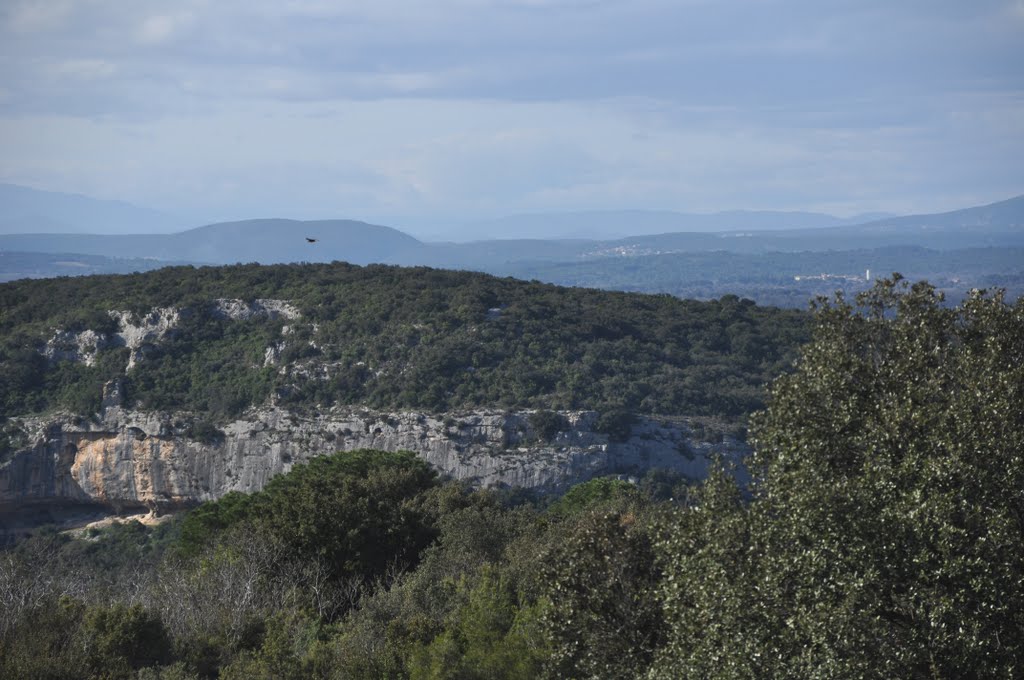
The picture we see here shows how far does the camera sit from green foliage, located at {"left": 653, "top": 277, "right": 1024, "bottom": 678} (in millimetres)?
7887

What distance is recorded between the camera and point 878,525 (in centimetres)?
823

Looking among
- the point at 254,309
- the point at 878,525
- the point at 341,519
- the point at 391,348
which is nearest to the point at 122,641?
the point at 341,519

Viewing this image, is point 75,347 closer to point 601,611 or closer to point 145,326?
point 145,326

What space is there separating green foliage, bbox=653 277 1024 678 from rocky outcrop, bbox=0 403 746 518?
94.5 ft

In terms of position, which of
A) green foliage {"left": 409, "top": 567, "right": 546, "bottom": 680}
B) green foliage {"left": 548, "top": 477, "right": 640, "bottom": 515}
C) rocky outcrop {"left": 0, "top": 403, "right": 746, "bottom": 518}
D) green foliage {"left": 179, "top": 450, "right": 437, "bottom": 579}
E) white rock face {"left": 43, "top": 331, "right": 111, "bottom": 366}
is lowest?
rocky outcrop {"left": 0, "top": 403, "right": 746, "bottom": 518}

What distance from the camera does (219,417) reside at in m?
45.0

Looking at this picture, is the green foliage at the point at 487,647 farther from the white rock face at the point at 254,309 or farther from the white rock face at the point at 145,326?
the white rock face at the point at 145,326

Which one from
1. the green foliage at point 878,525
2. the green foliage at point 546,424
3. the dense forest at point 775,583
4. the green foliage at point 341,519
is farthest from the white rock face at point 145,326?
the green foliage at point 878,525

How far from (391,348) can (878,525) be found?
130ft

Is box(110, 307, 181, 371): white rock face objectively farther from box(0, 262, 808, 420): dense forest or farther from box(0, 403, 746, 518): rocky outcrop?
box(0, 403, 746, 518): rocky outcrop

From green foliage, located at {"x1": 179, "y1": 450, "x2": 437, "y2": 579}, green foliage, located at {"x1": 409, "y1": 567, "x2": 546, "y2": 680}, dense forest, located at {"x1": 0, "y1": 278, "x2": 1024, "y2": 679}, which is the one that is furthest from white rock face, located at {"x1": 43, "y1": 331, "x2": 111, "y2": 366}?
green foliage, located at {"x1": 409, "y1": 567, "x2": 546, "y2": 680}

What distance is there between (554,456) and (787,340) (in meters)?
16.8

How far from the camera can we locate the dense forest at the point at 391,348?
4456 cm

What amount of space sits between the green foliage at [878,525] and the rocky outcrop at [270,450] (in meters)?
28.8
